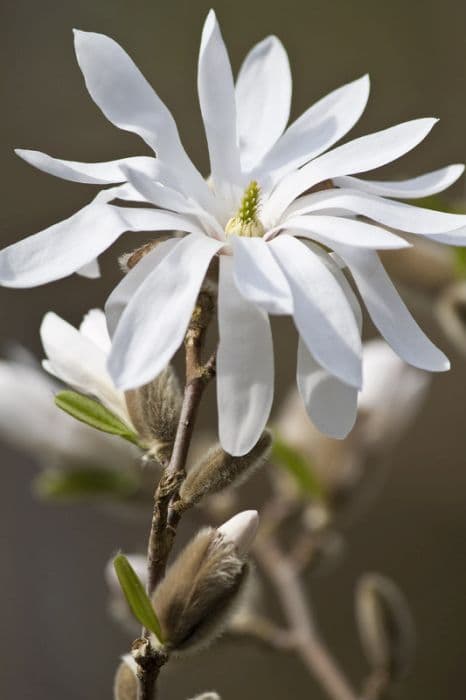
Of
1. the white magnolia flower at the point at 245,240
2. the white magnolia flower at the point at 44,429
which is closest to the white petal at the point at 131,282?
the white magnolia flower at the point at 245,240

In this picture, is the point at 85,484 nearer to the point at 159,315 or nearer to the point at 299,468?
the point at 299,468

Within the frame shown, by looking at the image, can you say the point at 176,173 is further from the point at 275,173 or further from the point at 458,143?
the point at 458,143

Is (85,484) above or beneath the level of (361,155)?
beneath

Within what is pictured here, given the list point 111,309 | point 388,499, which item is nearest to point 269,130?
point 111,309

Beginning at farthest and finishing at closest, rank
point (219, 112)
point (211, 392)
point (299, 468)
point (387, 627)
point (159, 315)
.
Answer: point (211, 392), point (299, 468), point (387, 627), point (219, 112), point (159, 315)

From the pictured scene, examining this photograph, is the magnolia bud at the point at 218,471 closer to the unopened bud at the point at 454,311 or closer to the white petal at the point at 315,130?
the white petal at the point at 315,130

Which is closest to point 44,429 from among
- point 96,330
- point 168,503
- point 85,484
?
point 85,484
